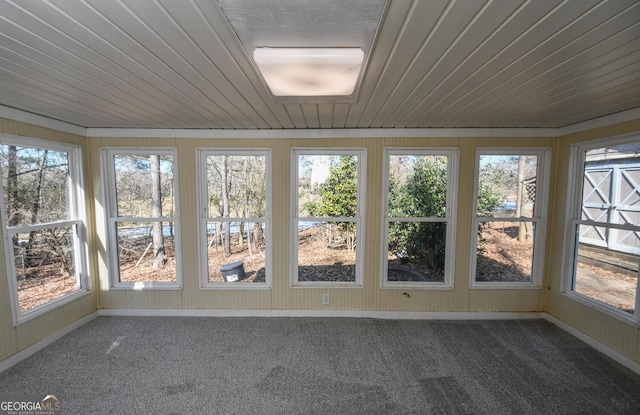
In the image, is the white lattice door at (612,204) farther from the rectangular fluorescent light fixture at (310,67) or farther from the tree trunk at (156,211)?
the tree trunk at (156,211)

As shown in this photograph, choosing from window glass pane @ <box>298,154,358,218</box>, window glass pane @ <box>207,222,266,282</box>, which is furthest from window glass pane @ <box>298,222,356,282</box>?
window glass pane @ <box>207,222,266,282</box>

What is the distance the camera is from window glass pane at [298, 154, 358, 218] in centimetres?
306

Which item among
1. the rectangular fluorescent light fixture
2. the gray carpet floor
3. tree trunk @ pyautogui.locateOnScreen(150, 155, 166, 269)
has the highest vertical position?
the rectangular fluorescent light fixture

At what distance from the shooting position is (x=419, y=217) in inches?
122

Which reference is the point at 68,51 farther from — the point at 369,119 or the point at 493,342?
the point at 493,342

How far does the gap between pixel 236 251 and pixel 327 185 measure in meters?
1.51

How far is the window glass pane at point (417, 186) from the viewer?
305cm

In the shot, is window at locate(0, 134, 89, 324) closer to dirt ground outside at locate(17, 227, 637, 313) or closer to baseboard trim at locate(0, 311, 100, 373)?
baseboard trim at locate(0, 311, 100, 373)

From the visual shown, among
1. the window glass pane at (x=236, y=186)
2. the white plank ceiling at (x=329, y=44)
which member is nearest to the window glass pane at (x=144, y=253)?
the window glass pane at (x=236, y=186)

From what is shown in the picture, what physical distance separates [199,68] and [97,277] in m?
3.19

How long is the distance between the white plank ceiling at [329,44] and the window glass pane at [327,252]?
4.78 ft

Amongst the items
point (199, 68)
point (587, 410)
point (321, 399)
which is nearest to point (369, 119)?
point (199, 68)

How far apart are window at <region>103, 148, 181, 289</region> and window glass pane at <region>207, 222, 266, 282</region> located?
44 centimetres

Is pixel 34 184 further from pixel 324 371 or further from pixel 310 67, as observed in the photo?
pixel 324 371
